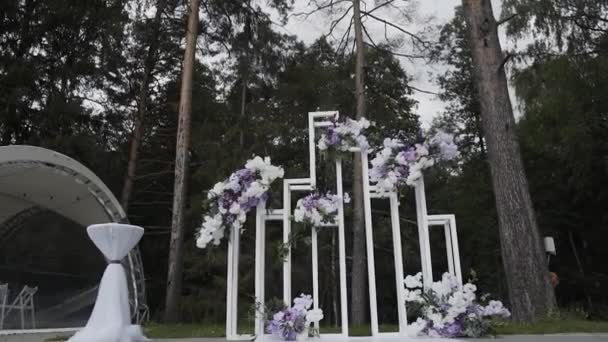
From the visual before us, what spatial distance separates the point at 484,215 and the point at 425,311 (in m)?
9.45

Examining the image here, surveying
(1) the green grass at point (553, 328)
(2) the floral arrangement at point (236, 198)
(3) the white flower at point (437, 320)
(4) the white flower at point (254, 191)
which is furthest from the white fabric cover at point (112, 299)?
(1) the green grass at point (553, 328)

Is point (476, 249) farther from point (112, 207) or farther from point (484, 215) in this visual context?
point (112, 207)

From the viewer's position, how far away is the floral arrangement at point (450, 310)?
287 cm

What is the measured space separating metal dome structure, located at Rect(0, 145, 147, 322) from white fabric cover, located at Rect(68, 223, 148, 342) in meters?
3.29

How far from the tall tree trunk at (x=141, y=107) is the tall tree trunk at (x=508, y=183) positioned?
6.02 metres

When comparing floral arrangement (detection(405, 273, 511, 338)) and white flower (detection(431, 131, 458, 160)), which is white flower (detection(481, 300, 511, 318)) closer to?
floral arrangement (detection(405, 273, 511, 338))

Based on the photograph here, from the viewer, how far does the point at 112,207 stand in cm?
Result: 675

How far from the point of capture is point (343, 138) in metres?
3.23

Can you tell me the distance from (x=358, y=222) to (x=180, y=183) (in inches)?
119

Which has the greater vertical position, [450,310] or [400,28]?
[400,28]

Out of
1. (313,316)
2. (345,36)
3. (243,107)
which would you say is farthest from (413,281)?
(243,107)

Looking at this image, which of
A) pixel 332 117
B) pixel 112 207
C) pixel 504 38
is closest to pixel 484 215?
pixel 504 38

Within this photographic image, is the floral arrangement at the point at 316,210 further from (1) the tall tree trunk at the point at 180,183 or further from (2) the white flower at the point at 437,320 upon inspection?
(1) the tall tree trunk at the point at 180,183

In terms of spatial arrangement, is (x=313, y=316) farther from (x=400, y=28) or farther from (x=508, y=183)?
(x=400, y=28)
